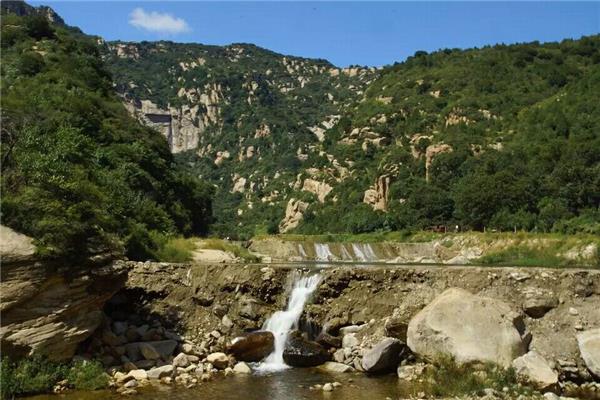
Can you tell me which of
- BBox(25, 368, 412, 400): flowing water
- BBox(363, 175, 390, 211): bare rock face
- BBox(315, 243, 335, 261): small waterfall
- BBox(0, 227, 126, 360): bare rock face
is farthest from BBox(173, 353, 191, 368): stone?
BBox(363, 175, 390, 211): bare rock face

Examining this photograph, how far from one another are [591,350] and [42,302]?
16163 mm

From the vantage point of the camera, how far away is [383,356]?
18266 millimetres

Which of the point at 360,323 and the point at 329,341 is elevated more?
the point at 360,323

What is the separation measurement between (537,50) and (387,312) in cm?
13132

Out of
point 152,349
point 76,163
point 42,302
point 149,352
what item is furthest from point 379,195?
point 42,302

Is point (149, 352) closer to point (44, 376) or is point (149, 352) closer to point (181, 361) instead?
point (181, 361)

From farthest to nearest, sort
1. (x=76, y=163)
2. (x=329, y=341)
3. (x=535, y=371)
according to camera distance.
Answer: (x=76, y=163) < (x=329, y=341) < (x=535, y=371)

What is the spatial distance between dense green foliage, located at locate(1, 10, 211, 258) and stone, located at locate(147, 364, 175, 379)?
4255 millimetres

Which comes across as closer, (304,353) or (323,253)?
(304,353)

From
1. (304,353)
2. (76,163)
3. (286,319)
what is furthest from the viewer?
(76,163)

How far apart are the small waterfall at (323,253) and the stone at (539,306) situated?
4421 cm

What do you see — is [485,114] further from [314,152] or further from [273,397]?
[273,397]

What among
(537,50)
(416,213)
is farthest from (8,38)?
(537,50)

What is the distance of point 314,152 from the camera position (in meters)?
134
